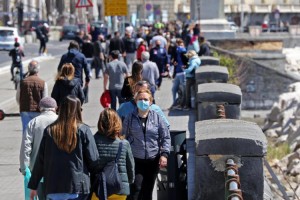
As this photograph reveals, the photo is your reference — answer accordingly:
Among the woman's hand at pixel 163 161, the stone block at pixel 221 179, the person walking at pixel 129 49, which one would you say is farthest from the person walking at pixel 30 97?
the person walking at pixel 129 49

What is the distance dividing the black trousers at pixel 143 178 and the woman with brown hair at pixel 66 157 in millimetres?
1667

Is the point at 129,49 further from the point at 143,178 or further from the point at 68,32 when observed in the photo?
the point at 68,32

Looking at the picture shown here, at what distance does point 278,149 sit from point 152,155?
1481 centimetres

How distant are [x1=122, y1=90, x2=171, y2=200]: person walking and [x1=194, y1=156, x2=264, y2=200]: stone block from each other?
3.30 feet

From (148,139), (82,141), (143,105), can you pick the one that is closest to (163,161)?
(148,139)

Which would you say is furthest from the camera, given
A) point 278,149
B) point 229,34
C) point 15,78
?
point 229,34

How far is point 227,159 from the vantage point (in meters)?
9.70

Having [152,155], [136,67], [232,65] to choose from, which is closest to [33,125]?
[152,155]

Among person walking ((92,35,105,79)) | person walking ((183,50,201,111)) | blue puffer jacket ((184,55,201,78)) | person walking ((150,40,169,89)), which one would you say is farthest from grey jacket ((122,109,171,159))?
person walking ((92,35,105,79))

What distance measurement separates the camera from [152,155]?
11.0 meters

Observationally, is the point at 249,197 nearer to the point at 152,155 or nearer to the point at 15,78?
the point at 152,155

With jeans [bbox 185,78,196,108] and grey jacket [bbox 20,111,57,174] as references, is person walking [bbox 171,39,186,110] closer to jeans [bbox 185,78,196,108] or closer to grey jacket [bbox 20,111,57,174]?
jeans [bbox 185,78,196,108]

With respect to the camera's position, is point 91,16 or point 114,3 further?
point 91,16

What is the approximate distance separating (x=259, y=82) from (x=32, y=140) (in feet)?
87.4
